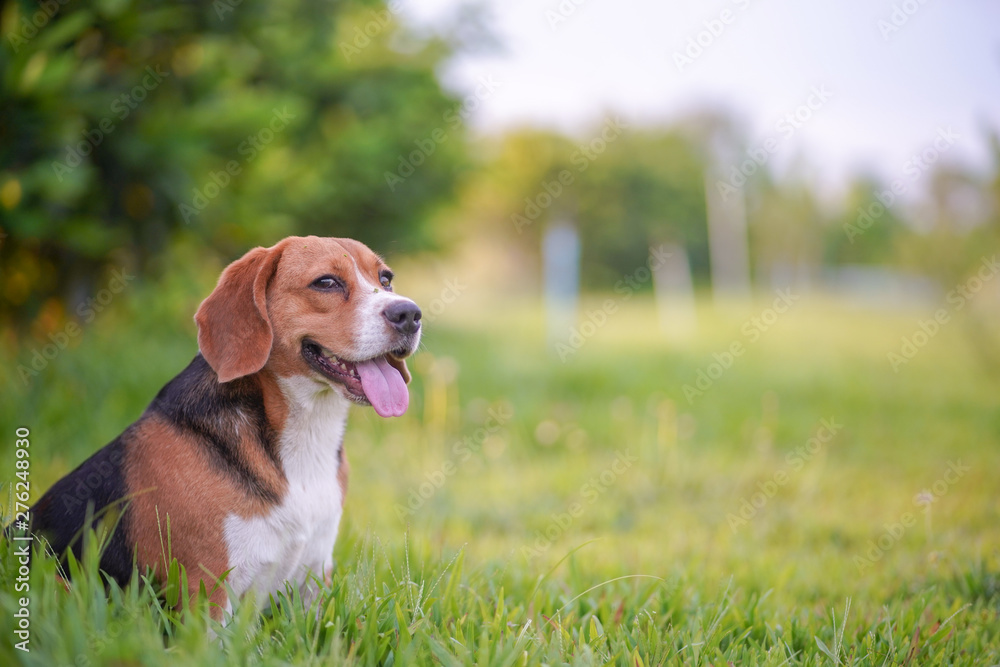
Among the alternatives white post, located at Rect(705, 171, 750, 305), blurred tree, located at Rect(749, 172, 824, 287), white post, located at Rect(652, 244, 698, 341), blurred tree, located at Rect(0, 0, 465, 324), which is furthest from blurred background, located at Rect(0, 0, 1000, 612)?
blurred tree, located at Rect(749, 172, 824, 287)

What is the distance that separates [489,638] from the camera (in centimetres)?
250

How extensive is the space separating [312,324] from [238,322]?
10.7 inches

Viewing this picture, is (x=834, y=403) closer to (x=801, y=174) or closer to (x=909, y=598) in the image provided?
(x=909, y=598)

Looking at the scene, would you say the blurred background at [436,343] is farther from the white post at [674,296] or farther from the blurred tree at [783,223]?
the blurred tree at [783,223]

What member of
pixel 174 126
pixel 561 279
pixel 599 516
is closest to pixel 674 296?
pixel 561 279

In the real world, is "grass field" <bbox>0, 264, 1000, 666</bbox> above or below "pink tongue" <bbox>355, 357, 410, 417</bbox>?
below

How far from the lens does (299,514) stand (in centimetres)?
252

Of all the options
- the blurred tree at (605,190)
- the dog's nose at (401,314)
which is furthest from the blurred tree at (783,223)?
the dog's nose at (401,314)

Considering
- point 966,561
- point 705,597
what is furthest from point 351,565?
point 966,561

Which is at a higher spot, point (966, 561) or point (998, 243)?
point (998, 243)

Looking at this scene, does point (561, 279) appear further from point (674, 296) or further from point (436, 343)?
point (674, 296)

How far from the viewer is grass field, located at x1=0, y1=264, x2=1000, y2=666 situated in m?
2.32

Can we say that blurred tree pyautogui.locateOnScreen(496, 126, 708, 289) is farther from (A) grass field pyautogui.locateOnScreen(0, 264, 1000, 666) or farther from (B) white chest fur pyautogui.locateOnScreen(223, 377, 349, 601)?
(B) white chest fur pyautogui.locateOnScreen(223, 377, 349, 601)

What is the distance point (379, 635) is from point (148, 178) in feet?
17.2
